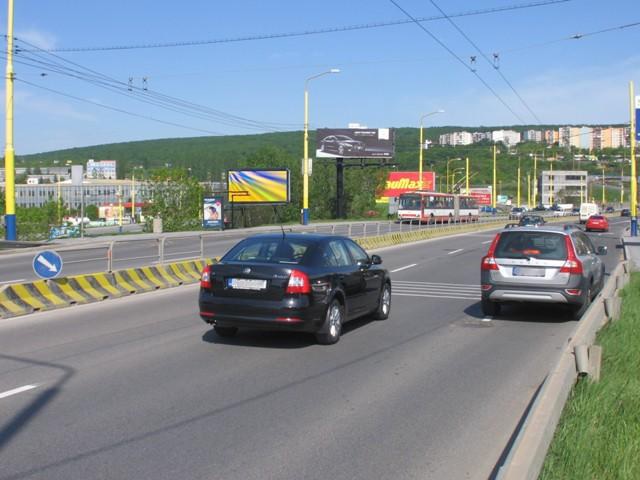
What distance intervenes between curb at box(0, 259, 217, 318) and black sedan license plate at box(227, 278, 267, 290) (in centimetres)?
459

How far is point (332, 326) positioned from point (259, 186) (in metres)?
49.0

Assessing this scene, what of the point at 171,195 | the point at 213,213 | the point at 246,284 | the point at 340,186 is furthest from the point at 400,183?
the point at 246,284

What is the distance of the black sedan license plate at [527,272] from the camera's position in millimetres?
13000

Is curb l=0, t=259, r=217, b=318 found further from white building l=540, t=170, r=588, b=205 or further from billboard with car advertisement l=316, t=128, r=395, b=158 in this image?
white building l=540, t=170, r=588, b=205

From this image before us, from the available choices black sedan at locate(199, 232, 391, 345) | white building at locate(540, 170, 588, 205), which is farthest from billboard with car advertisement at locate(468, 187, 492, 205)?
black sedan at locate(199, 232, 391, 345)

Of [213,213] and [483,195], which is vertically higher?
[483,195]

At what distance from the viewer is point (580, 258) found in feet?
43.3

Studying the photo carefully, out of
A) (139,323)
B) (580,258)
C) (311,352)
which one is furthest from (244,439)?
(580,258)

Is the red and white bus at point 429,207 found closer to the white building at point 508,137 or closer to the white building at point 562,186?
the white building at point 562,186

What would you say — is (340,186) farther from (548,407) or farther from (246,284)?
(548,407)

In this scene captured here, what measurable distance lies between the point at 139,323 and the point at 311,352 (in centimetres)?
349

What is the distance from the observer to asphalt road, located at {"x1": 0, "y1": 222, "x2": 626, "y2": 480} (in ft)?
18.5

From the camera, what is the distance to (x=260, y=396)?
25.1ft

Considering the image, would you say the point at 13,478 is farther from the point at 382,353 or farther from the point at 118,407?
the point at 382,353
